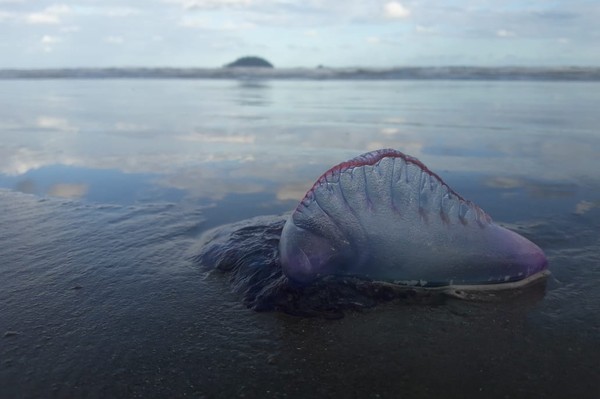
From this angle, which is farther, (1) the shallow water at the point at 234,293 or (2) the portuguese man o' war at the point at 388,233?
(2) the portuguese man o' war at the point at 388,233

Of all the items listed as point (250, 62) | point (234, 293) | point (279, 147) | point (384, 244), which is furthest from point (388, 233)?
point (250, 62)

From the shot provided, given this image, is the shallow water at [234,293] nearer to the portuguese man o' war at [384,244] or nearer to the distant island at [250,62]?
the portuguese man o' war at [384,244]

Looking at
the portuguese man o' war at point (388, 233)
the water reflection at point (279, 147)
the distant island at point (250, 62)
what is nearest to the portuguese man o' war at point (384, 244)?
the portuguese man o' war at point (388, 233)

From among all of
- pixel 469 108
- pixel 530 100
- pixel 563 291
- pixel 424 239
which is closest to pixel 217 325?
pixel 424 239

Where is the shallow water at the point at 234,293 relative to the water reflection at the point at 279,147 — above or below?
below

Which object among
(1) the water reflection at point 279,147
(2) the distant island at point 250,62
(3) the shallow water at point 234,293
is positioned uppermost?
(2) the distant island at point 250,62

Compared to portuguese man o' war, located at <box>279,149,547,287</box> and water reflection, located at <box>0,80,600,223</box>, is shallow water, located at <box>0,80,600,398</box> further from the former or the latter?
portuguese man o' war, located at <box>279,149,547,287</box>

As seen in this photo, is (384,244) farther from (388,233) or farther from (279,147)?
(279,147)
